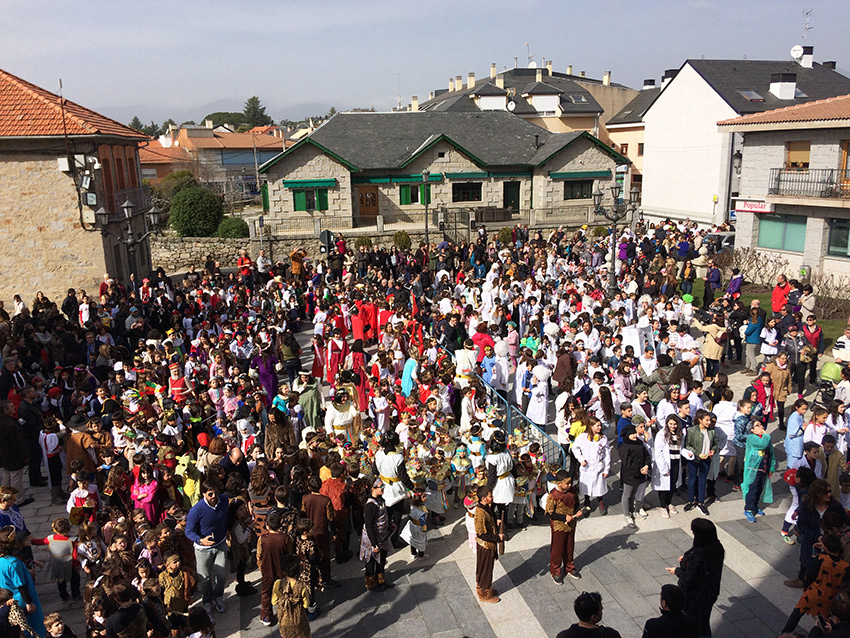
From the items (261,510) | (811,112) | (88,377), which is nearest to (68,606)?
(261,510)

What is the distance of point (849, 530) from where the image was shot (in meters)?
6.96

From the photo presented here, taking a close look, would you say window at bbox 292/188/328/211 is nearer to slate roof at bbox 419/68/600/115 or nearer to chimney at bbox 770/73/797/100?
slate roof at bbox 419/68/600/115

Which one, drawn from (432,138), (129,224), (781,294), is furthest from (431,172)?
(781,294)

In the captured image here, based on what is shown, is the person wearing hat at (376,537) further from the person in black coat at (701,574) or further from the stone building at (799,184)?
the stone building at (799,184)

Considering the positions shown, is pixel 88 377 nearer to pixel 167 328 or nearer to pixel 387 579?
pixel 167 328

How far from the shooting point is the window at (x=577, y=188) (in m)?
36.3

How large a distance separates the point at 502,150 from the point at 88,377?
93.9 feet

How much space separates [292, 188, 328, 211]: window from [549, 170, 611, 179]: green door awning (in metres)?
12.5

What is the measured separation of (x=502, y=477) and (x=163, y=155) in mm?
69028

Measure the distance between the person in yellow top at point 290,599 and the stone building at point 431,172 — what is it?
27.1 m

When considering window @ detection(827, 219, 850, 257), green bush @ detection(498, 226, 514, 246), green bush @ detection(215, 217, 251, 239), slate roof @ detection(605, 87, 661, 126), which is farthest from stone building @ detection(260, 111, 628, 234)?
slate roof @ detection(605, 87, 661, 126)

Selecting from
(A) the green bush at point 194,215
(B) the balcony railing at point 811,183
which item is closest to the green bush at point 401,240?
(A) the green bush at point 194,215

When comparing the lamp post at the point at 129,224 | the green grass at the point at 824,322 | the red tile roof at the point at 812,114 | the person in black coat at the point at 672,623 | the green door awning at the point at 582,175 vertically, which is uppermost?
the red tile roof at the point at 812,114

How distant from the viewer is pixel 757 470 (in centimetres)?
906
